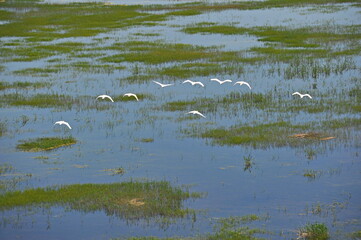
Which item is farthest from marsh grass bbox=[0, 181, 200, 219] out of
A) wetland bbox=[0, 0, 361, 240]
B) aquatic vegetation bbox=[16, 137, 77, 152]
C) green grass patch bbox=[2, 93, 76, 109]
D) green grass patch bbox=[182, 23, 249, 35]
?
green grass patch bbox=[182, 23, 249, 35]

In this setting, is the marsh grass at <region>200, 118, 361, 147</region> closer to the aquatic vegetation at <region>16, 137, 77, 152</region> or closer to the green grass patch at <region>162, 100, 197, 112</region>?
the green grass patch at <region>162, 100, 197, 112</region>

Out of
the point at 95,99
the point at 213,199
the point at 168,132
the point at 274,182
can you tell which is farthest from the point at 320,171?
the point at 95,99

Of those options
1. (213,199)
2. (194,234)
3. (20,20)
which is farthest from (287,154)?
(20,20)

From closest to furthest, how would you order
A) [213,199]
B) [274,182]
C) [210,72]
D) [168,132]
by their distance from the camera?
[213,199] < [274,182] < [168,132] < [210,72]

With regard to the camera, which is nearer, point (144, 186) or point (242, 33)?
point (144, 186)

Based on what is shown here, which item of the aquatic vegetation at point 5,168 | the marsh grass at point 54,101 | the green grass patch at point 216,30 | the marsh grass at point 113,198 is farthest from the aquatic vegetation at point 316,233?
the green grass patch at point 216,30

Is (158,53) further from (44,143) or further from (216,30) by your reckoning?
(44,143)

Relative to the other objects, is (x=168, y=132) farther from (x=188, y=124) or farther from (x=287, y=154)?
(x=287, y=154)

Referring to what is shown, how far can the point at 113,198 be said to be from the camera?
17750 millimetres

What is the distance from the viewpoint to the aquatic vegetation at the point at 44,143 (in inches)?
902

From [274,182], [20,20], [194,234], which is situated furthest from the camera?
[20,20]

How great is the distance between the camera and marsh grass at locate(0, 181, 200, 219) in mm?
16891

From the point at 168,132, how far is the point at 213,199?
695 centimetres

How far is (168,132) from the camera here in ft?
80.4
